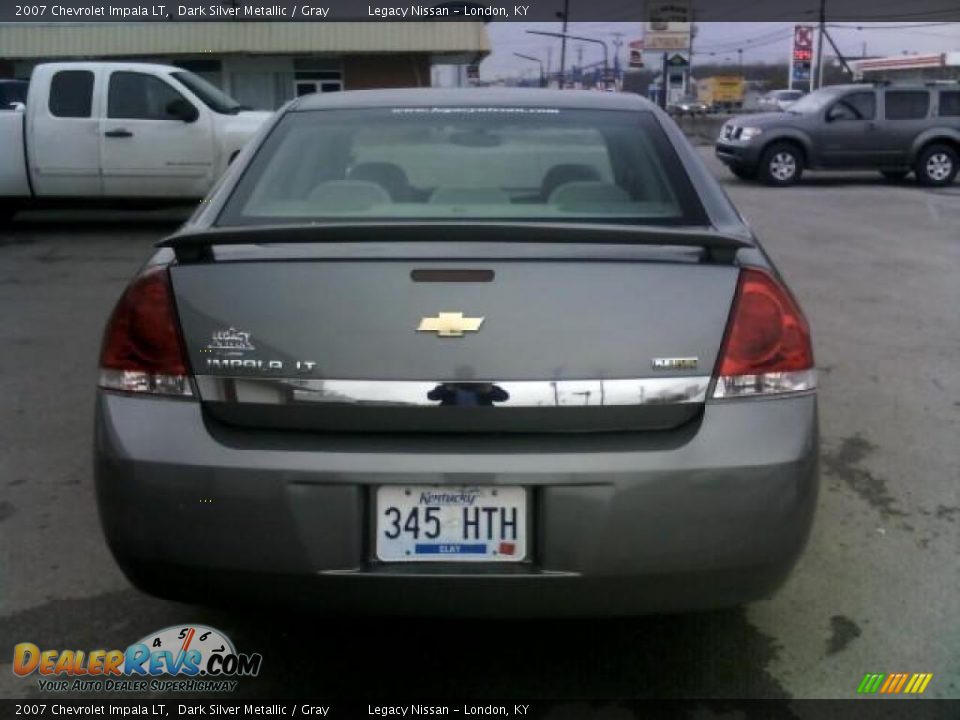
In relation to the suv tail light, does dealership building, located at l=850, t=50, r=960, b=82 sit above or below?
above

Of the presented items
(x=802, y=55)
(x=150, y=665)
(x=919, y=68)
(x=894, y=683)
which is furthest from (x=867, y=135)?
(x=919, y=68)

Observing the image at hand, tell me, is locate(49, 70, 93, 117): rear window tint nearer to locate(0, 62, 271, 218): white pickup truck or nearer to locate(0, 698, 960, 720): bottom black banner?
locate(0, 62, 271, 218): white pickup truck

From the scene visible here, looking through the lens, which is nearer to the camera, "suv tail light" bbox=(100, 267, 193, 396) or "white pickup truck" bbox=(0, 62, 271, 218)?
"suv tail light" bbox=(100, 267, 193, 396)

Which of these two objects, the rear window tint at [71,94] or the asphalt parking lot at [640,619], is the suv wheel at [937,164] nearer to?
the asphalt parking lot at [640,619]

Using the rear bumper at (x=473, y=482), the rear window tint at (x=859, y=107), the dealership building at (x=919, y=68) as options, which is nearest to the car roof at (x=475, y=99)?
the rear bumper at (x=473, y=482)

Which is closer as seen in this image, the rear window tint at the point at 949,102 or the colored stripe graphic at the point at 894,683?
the colored stripe graphic at the point at 894,683

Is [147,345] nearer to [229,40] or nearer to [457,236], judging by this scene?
[457,236]

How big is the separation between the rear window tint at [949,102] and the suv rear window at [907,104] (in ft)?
0.83

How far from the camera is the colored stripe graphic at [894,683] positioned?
2.84 metres

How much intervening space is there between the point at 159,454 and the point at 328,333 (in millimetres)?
499

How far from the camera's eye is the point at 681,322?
249 centimetres

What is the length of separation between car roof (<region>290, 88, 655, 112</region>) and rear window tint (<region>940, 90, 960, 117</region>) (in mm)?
16937

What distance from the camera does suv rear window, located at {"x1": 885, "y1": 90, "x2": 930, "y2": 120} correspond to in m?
18.5

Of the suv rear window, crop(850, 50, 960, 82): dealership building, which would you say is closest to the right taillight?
the suv rear window
